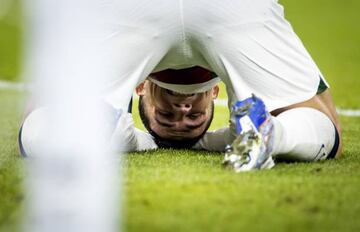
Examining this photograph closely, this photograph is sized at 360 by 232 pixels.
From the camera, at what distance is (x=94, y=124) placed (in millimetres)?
2195

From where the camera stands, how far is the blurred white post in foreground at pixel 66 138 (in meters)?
1.93

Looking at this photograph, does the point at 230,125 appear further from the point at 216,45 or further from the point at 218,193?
the point at 218,193

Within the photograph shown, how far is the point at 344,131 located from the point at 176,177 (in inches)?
74.3

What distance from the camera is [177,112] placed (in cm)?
356

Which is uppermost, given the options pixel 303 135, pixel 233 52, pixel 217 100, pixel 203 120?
pixel 233 52

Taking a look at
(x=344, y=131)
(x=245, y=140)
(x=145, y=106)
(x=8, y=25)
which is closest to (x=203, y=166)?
(x=245, y=140)

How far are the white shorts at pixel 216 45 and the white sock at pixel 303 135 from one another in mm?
85

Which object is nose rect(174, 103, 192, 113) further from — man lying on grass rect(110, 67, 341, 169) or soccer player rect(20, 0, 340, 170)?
soccer player rect(20, 0, 340, 170)

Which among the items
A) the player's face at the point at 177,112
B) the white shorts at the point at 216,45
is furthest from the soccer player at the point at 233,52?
the player's face at the point at 177,112

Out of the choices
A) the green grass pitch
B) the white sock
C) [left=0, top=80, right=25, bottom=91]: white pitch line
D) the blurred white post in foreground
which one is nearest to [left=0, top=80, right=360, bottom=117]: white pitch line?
[left=0, top=80, right=25, bottom=91]: white pitch line

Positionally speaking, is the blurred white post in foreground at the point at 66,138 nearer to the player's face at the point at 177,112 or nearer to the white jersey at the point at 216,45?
the white jersey at the point at 216,45

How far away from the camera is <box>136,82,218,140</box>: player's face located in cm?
353

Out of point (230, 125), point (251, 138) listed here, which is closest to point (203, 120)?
point (230, 125)

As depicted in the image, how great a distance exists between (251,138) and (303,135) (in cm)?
31
